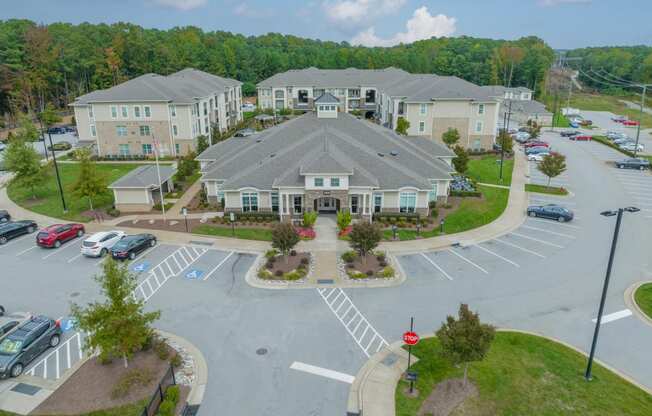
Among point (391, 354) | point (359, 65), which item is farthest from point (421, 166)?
point (359, 65)

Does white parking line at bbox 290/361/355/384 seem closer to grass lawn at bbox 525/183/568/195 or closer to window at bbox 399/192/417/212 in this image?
window at bbox 399/192/417/212

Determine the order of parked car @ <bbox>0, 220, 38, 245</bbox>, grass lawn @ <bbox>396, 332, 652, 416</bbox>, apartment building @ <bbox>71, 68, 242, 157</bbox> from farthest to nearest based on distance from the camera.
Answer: apartment building @ <bbox>71, 68, 242, 157</bbox>
parked car @ <bbox>0, 220, 38, 245</bbox>
grass lawn @ <bbox>396, 332, 652, 416</bbox>

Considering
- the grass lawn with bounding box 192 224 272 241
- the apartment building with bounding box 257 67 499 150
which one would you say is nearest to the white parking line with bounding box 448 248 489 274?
the grass lawn with bounding box 192 224 272 241

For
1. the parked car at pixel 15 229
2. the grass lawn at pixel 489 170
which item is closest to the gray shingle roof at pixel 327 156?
the grass lawn at pixel 489 170

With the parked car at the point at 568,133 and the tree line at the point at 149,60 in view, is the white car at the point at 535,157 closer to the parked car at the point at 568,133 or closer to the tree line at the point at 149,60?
the parked car at the point at 568,133

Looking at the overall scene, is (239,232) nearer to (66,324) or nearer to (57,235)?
(57,235)
